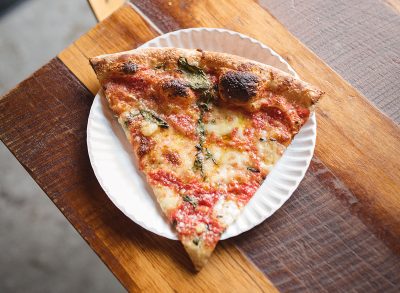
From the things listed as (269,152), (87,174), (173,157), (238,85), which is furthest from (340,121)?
(87,174)

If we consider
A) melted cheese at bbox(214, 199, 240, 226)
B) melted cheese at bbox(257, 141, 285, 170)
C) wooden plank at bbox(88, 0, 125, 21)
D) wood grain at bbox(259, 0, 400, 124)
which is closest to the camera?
melted cheese at bbox(214, 199, 240, 226)

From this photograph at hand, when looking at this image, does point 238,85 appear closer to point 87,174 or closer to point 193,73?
point 193,73

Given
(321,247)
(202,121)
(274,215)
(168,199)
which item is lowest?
(321,247)

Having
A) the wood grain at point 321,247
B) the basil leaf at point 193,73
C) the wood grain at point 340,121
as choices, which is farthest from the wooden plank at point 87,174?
the basil leaf at point 193,73

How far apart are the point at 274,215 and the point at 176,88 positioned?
90 cm

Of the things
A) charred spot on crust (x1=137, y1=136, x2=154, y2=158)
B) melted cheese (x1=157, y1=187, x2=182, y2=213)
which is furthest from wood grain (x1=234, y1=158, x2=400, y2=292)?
charred spot on crust (x1=137, y1=136, x2=154, y2=158)

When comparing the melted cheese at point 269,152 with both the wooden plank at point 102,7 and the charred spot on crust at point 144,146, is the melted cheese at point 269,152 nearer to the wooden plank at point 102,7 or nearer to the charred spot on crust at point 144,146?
the charred spot on crust at point 144,146

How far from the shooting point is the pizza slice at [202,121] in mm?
2514

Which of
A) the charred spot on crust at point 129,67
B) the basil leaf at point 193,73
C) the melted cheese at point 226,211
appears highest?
the charred spot on crust at point 129,67

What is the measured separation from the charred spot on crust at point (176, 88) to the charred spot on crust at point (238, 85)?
0.20m

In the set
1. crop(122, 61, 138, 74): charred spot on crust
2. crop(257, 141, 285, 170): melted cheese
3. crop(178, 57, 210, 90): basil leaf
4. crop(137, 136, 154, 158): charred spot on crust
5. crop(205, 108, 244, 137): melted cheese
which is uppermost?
crop(122, 61, 138, 74): charred spot on crust

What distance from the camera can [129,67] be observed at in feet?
8.87

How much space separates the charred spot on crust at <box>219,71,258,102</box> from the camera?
2.59 meters

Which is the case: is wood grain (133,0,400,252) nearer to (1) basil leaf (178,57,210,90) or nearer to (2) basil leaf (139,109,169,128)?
(1) basil leaf (178,57,210,90)
